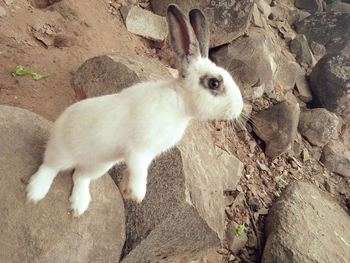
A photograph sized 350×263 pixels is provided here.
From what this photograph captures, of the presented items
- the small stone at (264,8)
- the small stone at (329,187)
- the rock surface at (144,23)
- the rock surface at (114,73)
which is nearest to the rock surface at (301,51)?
the small stone at (264,8)

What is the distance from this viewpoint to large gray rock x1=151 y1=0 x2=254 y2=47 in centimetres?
586

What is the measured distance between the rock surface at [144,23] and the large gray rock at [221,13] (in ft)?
1.08

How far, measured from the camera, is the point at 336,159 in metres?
6.55

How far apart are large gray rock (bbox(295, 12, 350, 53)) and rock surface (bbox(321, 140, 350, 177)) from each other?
9.88 feet

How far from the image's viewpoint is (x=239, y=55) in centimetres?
624

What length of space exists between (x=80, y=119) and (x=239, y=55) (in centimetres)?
450

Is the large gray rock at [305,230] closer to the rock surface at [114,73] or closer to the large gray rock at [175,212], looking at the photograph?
the large gray rock at [175,212]

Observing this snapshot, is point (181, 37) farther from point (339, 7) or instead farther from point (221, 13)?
point (339, 7)

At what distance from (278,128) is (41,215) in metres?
4.20

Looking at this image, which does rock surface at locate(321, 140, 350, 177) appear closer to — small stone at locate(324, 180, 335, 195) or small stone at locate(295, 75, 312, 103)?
small stone at locate(324, 180, 335, 195)

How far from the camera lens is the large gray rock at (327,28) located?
8773 millimetres

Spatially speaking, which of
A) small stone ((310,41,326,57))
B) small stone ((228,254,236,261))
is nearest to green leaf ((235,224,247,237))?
small stone ((228,254,236,261))

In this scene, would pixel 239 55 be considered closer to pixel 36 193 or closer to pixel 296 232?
pixel 296 232

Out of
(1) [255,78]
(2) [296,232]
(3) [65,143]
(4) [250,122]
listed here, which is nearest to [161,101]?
(3) [65,143]
